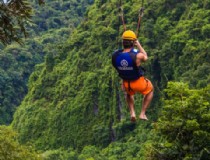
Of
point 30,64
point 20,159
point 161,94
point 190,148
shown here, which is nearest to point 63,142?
point 161,94

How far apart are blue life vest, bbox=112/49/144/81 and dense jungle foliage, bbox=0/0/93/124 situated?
41.8m

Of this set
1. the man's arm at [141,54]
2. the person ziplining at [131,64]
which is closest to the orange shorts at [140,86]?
the person ziplining at [131,64]

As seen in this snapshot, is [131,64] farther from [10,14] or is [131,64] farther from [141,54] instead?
[10,14]

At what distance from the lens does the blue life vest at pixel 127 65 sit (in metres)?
6.70

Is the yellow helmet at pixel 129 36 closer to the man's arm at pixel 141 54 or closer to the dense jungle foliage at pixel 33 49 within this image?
the man's arm at pixel 141 54

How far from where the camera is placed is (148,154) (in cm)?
1414

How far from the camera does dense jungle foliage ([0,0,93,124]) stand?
185 ft

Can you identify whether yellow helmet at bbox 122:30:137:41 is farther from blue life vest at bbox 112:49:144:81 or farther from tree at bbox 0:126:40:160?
tree at bbox 0:126:40:160

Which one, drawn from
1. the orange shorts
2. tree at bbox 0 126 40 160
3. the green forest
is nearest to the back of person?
the orange shorts

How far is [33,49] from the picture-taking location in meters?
63.8

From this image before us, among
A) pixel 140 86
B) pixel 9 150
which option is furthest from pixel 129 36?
pixel 9 150

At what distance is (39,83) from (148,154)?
35.8 metres

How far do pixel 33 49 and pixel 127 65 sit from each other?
57.7 metres

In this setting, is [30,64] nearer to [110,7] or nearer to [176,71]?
[110,7]
